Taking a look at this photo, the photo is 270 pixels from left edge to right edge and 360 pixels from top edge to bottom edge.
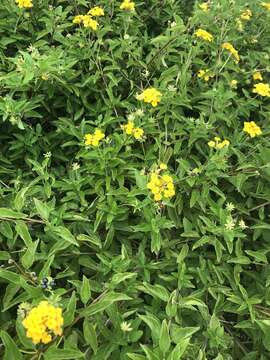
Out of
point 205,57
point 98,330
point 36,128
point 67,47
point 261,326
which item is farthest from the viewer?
point 205,57

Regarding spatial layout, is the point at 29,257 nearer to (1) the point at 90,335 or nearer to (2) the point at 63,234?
(2) the point at 63,234

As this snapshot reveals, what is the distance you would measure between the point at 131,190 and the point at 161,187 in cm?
19

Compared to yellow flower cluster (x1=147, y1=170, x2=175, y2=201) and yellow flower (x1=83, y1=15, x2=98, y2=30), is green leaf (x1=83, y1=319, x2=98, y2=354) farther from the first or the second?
yellow flower (x1=83, y1=15, x2=98, y2=30)

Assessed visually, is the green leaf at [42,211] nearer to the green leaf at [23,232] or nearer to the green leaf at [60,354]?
the green leaf at [23,232]

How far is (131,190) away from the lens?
1.93m

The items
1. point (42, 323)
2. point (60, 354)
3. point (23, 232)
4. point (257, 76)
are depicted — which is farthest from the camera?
point (257, 76)

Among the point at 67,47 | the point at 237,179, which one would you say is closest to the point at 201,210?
the point at 237,179

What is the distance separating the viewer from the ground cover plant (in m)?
1.52

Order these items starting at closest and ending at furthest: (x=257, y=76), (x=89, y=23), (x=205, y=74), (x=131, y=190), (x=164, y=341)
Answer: (x=164, y=341)
(x=131, y=190)
(x=89, y=23)
(x=205, y=74)
(x=257, y=76)

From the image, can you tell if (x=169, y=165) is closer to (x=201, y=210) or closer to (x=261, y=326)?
(x=201, y=210)

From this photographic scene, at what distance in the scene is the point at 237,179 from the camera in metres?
2.08

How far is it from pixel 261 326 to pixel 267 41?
2.05 meters

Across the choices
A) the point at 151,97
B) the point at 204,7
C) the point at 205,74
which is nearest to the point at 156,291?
the point at 151,97

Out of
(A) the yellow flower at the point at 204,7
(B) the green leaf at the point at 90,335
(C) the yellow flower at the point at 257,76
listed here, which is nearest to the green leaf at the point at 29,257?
(B) the green leaf at the point at 90,335
